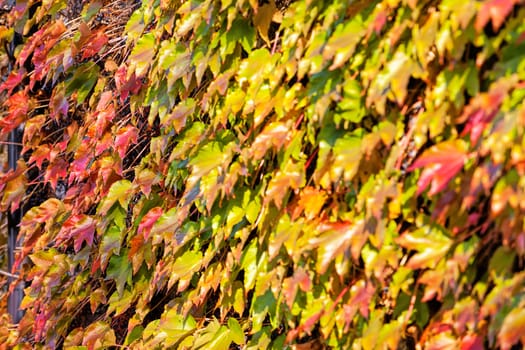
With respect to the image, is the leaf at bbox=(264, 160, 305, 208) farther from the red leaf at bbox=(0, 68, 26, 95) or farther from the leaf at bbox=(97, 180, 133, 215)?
the red leaf at bbox=(0, 68, 26, 95)

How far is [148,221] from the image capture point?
7.54ft

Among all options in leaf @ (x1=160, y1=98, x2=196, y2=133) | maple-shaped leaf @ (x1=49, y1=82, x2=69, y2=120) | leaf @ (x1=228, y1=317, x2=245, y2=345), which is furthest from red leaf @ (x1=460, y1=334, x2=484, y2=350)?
maple-shaped leaf @ (x1=49, y1=82, x2=69, y2=120)

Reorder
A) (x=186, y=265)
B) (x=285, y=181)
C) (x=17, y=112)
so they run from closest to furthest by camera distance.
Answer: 1. (x=285, y=181)
2. (x=186, y=265)
3. (x=17, y=112)

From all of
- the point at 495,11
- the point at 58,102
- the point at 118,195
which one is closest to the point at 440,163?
the point at 495,11

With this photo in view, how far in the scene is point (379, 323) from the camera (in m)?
1.64

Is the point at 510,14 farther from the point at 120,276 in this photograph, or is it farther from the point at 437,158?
the point at 120,276

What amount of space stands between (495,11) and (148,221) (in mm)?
1290

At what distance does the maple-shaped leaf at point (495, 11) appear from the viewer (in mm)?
1293

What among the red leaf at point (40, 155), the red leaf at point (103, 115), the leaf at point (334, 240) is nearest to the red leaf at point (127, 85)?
the red leaf at point (103, 115)

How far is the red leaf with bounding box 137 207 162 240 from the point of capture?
7.50 ft

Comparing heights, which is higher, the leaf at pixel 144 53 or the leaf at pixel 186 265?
the leaf at pixel 144 53

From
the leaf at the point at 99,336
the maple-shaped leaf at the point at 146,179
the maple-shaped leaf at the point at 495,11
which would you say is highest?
the maple-shaped leaf at the point at 495,11

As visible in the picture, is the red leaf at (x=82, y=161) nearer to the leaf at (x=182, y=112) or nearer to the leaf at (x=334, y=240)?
the leaf at (x=182, y=112)

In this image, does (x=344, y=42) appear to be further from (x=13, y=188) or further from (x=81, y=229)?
(x=13, y=188)
